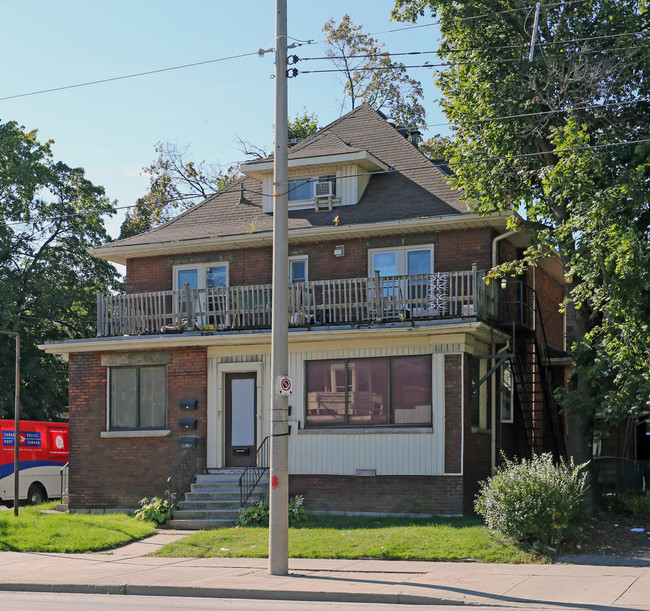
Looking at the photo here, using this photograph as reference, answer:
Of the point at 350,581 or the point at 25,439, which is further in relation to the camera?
the point at 25,439

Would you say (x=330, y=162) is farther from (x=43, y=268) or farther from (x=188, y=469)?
(x=43, y=268)

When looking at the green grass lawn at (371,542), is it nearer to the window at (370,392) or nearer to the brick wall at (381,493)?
the brick wall at (381,493)

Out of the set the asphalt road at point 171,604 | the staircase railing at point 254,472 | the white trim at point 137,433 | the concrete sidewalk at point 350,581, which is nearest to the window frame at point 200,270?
the white trim at point 137,433

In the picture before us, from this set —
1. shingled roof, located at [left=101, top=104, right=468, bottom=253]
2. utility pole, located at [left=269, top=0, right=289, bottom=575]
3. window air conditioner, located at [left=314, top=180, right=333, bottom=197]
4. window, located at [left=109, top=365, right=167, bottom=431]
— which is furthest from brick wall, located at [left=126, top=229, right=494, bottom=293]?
utility pole, located at [left=269, top=0, right=289, bottom=575]

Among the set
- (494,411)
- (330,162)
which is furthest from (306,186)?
(494,411)

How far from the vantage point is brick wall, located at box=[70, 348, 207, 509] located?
21.4m

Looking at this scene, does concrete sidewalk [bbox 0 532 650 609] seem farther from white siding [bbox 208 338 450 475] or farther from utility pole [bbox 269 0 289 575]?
white siding [bbox 208 338 450 475]

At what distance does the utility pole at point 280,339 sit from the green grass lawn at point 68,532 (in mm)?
5240

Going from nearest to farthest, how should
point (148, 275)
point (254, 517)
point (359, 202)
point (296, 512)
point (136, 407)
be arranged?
Result: point (254, 517), point (296, 512), point (136, 407), point (359, 202), point (148, 275)

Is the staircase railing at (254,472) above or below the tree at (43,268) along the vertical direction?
below

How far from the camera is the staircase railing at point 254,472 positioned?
64.1ft

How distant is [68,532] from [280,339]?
7.26m

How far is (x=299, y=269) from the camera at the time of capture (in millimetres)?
22812

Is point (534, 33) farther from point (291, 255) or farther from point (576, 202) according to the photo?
point (291, 255)
